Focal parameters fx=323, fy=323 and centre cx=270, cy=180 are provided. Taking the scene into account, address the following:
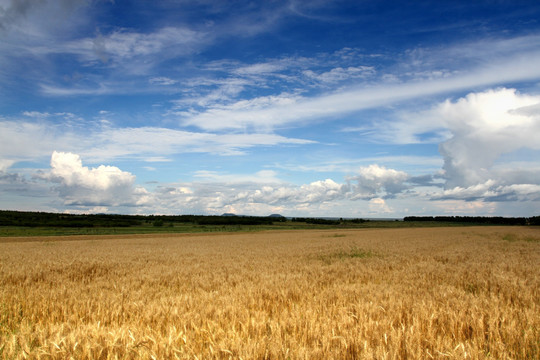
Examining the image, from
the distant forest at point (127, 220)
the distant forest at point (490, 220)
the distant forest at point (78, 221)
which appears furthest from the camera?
the distant forest at point (490, 220)

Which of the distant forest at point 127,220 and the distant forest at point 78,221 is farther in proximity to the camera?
the distant forest at point 127,220

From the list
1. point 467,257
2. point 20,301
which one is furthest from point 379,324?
point 467,257

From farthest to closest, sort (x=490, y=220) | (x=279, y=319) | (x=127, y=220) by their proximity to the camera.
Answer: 1. (x=490, y=220)
2. (x=127, y=220)
3. (x=279, y=319)

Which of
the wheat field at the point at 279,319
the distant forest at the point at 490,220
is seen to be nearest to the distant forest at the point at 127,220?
the distant forest at the point at 490,220

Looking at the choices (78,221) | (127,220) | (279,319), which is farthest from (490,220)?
(279,319)

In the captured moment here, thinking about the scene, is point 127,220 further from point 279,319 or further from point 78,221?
point 279,319

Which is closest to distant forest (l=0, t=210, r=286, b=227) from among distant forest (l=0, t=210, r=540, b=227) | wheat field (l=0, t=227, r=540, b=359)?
distant forest (l=0, t=210, r=540, b=227)

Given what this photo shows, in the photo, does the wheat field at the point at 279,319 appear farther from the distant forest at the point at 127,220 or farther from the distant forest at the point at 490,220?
the distant forest at the point at 490,220

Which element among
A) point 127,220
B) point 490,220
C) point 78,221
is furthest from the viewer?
point 490,220

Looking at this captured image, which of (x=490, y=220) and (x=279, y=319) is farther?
(x=490, y=220)

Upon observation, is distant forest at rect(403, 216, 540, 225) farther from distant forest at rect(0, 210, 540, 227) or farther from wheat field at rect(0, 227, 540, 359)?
wheat field at rect(0, 227, 540, 359)

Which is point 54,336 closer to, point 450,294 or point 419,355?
A: point 419,355

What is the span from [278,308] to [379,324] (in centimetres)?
197

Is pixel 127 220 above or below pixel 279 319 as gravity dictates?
below
